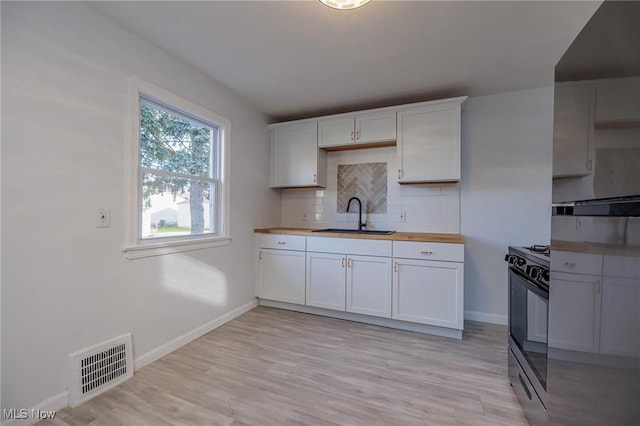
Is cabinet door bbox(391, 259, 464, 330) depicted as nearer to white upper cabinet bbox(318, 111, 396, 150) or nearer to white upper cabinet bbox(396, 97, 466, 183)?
white upper cabinet bbox(396, 97, 466, 183)

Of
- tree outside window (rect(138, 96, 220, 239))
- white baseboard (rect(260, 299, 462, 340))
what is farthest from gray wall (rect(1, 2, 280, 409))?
white baseboard (rect(260, 299, 462, 340))

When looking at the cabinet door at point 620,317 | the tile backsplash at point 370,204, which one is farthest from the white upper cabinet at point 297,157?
the cabinet door at point 620,317

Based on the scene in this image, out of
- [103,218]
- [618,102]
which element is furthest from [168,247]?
[618,102]

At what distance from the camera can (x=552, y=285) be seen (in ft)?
3.51

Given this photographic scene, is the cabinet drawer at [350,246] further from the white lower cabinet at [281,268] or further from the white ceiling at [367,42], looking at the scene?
the white ceiling at [367,42]

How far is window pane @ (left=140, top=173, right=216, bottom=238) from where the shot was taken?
210cm

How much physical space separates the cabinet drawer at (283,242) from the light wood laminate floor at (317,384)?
0.91 meters

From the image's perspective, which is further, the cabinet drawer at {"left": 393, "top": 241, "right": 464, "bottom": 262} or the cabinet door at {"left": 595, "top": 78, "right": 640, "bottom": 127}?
the cabinet drawer at {"left": 393, "top": 241, "right": 464, "bottom": 262}

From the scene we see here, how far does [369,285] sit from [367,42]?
2165 mm

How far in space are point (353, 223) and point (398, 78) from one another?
1710mm

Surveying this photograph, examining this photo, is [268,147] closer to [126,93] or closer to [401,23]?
[126,93]

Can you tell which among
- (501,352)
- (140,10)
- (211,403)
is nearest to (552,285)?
(501,352)

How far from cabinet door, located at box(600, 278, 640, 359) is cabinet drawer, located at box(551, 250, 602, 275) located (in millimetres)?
63

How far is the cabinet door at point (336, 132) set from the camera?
10.1 feet
